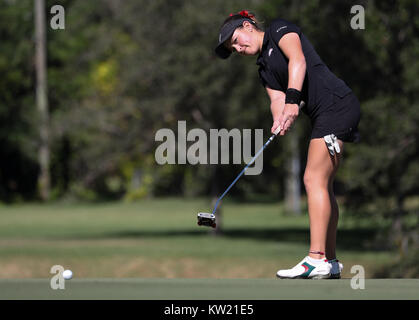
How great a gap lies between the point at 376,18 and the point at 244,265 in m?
6.75

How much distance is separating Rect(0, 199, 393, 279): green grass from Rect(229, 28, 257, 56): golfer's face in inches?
563

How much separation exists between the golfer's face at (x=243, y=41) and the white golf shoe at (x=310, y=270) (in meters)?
1.62

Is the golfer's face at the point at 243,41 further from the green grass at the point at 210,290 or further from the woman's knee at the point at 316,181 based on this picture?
the green grass at the point at 210,290

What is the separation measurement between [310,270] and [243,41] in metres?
1.76

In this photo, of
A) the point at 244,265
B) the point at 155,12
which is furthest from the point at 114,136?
the point at 244,265

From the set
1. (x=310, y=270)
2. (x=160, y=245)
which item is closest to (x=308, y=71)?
(x=310, y=270)

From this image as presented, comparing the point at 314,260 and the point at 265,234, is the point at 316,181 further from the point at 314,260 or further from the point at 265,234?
the point at 265,234

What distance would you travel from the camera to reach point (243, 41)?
256 inches

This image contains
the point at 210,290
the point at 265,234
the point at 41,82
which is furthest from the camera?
the point at 41,82

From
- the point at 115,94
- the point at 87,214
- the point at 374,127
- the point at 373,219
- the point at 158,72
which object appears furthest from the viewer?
the point at 87,214

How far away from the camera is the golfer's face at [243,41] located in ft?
21.3

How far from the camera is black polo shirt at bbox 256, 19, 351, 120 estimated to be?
20.8 ft

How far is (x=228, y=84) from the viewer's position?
25859 mm
